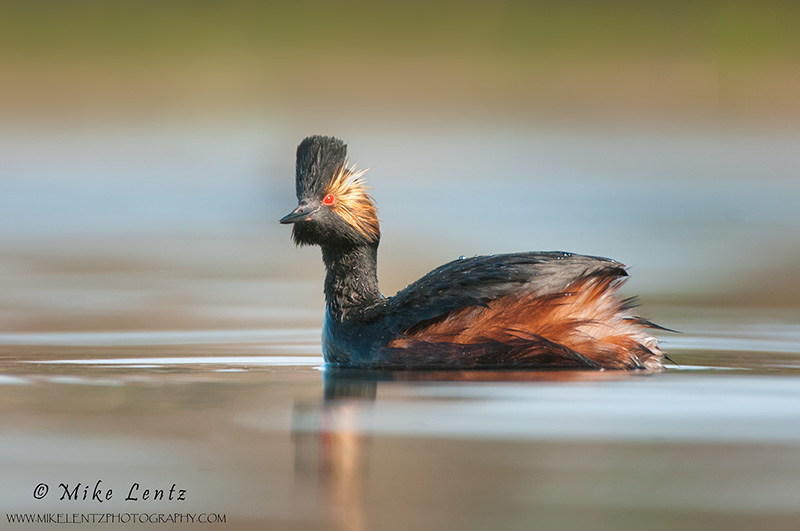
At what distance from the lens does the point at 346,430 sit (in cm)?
619

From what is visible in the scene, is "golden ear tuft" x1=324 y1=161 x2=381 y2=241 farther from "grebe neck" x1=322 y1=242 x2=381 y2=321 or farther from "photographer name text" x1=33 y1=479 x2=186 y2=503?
"photographer name text" x1=33 y1=479 x2=186 y2=503

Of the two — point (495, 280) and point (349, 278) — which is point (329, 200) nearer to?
point (349, 278)

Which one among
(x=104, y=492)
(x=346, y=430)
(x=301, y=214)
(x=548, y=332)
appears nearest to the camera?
(x=104, y=492)

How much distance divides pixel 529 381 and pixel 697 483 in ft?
7.89

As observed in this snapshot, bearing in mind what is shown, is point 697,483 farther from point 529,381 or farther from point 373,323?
point 373,323

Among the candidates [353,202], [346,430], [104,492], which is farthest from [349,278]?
[104,492]

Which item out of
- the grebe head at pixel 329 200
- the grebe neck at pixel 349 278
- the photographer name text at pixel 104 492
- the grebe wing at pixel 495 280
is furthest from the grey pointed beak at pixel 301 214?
the photographer name text at pixel 104 492

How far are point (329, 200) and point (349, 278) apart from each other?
501 millimetres

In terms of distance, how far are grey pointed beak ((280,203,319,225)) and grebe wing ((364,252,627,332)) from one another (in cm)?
93

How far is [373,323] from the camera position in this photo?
862cm

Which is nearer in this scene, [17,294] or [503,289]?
[503,289]

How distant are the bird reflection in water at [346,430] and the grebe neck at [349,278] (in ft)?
2.59

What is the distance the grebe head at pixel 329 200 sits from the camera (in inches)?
358

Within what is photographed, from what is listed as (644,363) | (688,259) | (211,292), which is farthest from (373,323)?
(688,259)
